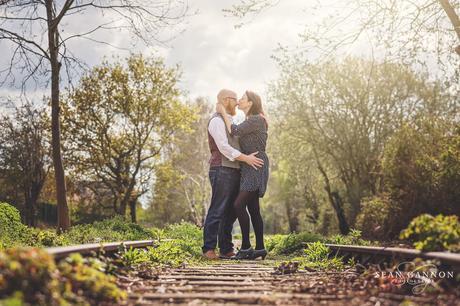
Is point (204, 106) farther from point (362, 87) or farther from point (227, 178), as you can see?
point (227, 178)

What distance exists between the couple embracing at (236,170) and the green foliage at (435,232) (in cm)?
388

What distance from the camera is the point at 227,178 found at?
7941 millimetres

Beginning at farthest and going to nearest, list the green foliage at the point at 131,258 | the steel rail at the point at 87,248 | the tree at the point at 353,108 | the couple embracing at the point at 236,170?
the tree at the point at 353,108, the couple embracing at the point at 236,170, the green foliage at the point at 131,258, the steel rail at the point at 87,248

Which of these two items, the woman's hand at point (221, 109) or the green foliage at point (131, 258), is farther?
the woman's hand at point (221, 109)

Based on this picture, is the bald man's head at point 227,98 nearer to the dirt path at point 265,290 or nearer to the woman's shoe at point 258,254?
the woman's shoe at point 258,254

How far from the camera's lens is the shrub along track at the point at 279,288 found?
11.8 feet

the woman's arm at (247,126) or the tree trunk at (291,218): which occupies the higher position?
the woman's arm at (247,126)

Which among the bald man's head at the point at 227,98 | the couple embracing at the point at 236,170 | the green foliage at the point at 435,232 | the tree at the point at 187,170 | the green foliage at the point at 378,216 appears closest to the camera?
the green foliage at the point at 435,232

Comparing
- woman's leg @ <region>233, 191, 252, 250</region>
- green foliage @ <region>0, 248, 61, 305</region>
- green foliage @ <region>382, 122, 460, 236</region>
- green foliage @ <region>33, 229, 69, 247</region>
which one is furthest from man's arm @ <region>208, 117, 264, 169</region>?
green foliage @ <region>382, 122, 460, 236</region>

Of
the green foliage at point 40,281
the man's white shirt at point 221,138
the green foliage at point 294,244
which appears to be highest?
the man's white shirt at point 221,138

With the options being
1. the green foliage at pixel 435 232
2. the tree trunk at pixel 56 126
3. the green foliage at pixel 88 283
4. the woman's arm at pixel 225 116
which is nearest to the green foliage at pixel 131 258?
the green foliage at pixel 88 283

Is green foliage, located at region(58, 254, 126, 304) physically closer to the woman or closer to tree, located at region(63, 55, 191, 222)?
the woman

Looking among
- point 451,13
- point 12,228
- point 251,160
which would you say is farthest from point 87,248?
point 451,13

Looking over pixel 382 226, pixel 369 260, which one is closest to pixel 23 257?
pixel 369 260
